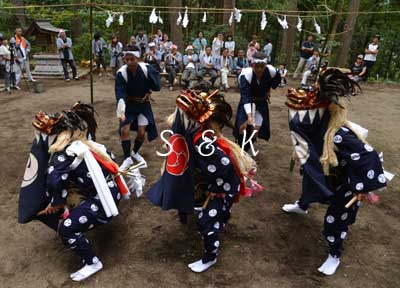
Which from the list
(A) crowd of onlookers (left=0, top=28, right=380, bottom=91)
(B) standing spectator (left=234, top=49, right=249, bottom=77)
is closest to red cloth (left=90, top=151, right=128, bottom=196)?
(A) crowd of onlookers (left=0, top=28, right=380, bottom=91)

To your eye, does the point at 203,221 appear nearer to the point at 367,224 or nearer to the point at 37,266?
the point at 37,266

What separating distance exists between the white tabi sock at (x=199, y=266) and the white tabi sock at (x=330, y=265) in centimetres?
102

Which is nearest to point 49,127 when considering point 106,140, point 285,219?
point 285,219

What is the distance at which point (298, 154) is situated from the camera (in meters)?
3.05

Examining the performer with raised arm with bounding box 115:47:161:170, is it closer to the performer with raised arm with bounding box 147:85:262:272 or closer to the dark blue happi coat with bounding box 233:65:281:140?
the dark blue happi coat with bounding box 233:65:281:140

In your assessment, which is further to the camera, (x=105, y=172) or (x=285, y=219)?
(x=285, y=219)

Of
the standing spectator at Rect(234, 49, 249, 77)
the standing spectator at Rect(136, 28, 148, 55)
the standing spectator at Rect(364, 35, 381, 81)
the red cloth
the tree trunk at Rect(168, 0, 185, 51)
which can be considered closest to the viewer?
the red cloth

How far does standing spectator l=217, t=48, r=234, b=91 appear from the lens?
1123 cm

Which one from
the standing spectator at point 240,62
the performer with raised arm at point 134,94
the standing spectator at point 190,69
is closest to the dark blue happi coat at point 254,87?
the performer with raised arm at point 134,94

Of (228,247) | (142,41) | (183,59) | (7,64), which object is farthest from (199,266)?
(142,41)

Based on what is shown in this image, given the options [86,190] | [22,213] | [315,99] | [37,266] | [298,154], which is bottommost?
[37,266]

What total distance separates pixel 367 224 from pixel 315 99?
1.93 metres

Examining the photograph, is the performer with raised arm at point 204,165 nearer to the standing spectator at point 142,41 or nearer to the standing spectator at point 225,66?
the standing spectator at point 225,66

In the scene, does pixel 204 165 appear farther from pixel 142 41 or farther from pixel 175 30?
pixel 175 30
